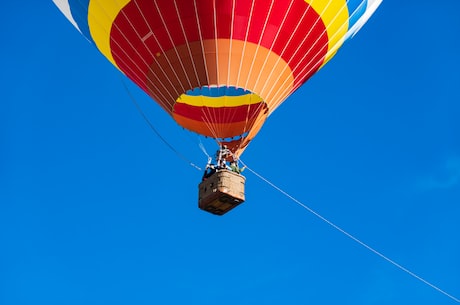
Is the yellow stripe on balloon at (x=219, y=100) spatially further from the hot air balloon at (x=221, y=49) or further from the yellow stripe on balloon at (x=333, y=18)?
the yellow stripe on balloon at (x=333, y=18)

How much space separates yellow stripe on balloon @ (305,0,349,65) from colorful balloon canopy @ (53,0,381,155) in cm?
2

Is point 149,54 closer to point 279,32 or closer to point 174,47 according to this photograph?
point 174,47

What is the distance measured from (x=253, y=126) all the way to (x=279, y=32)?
6.37 feet

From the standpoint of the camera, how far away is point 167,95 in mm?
15742

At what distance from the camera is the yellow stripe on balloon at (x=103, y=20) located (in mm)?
15500

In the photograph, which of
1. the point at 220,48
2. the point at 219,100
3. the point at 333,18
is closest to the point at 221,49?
the point at 220,48

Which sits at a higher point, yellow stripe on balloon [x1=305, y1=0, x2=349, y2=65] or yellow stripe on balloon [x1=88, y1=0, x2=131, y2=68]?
yellow stripe on balloon [x1=305, y1=0, x2=349, y2=65]

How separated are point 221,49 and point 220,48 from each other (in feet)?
0.08

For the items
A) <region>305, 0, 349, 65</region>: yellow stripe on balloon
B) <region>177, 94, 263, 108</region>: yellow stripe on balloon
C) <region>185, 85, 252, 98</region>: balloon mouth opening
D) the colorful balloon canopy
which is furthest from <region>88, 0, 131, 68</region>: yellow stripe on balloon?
<region>305, 0, 349, 65</region>: yellow stripe on balloon

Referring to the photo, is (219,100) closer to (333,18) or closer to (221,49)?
(221,49)

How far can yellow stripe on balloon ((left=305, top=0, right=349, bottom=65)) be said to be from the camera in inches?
607

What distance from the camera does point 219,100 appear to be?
52.4ft

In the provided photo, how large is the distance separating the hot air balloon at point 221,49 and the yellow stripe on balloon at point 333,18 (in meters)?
0.02

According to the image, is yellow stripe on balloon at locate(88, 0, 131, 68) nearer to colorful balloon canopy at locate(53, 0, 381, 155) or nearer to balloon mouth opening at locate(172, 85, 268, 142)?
colorful balloon canopy at locate(53, 0, 381, 155)
